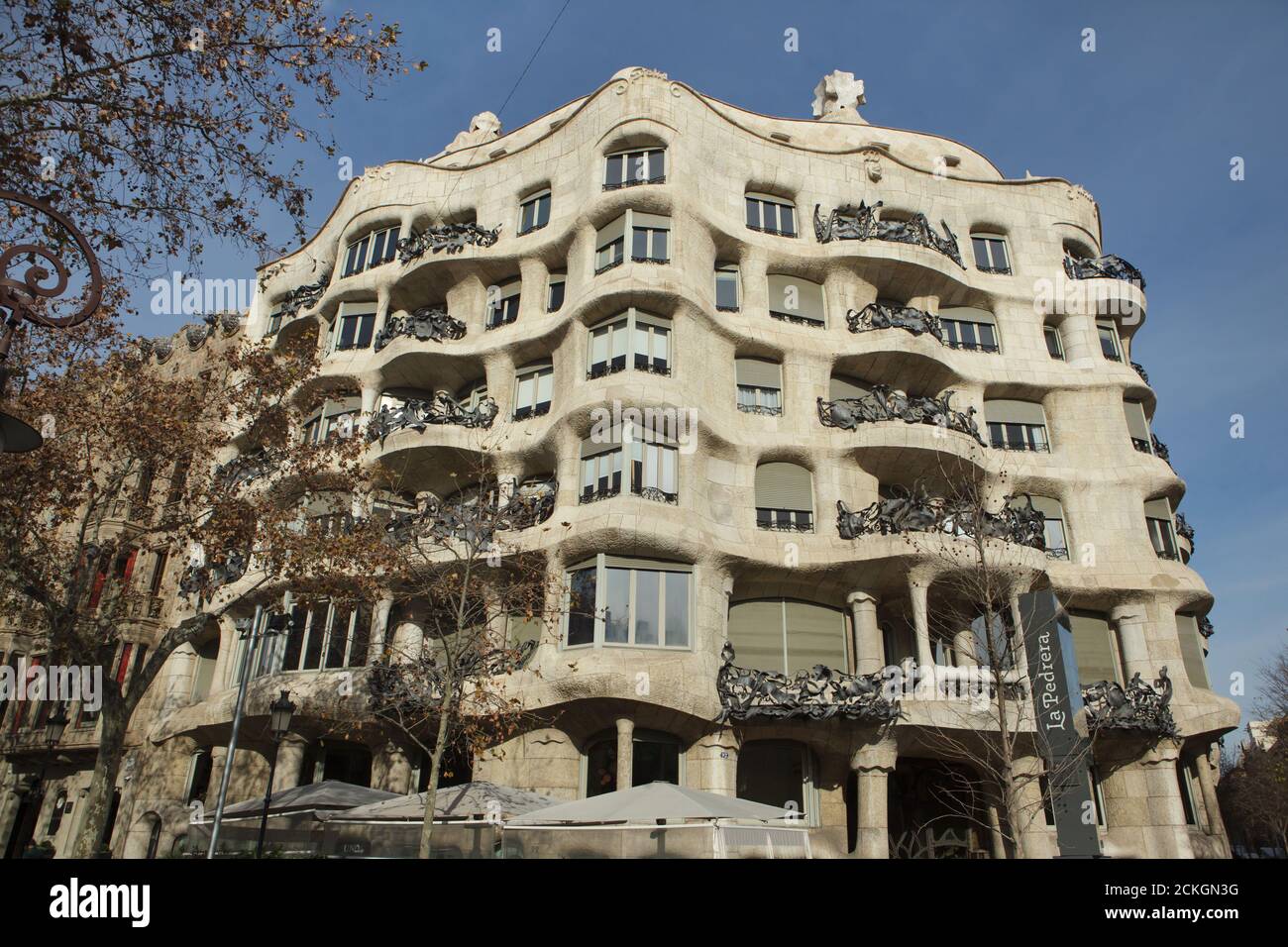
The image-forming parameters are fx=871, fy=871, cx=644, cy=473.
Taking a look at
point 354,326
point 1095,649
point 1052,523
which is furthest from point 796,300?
point 354,326

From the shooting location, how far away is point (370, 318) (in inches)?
1150

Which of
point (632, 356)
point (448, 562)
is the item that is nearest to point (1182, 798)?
point (632, 356)

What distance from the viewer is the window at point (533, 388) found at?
25.1 m

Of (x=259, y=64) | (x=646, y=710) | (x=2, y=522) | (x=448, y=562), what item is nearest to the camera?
(x=259, y=64)

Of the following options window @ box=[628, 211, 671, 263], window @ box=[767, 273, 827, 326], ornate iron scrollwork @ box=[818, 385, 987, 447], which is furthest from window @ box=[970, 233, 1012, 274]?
window @ box=[628, 211, 671, 263]

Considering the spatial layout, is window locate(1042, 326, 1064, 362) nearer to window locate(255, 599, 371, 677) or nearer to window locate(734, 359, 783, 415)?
window locate(734, 359, 783, 415)

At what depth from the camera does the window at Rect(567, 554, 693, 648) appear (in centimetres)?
2022

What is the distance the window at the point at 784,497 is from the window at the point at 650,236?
6.76 meters

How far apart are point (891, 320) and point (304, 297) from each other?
20383mm

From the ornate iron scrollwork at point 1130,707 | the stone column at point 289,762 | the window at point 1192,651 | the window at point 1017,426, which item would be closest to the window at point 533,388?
the stone column at point 289,762

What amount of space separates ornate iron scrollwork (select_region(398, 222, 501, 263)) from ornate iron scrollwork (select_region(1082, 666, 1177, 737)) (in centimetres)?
2207
